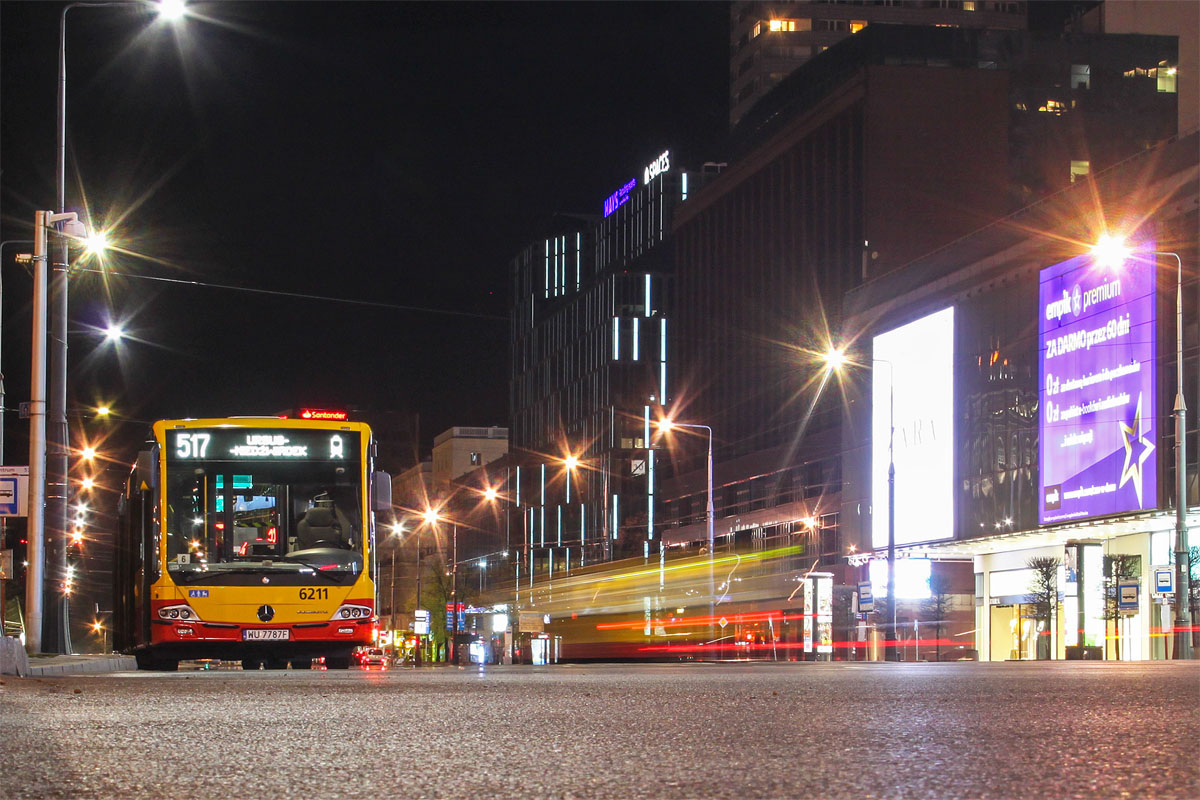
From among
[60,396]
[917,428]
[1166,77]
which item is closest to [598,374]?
[1166,77]

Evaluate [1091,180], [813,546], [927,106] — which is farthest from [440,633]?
[1091,180]

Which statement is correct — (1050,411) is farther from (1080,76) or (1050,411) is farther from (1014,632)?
(1080,76)

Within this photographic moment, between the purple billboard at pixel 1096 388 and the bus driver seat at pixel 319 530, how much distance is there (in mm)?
34081

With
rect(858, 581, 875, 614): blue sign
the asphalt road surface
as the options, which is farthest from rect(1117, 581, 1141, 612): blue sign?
the asphalt road surface

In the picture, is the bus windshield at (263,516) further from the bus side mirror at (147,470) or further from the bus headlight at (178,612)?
the bus headlight at (178,612)

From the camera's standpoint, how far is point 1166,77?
9038cm

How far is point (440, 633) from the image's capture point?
10538cm

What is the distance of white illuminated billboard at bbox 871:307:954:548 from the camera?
6512cm

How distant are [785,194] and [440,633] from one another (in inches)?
1410

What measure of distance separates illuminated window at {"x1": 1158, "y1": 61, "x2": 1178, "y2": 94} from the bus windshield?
7772 cm

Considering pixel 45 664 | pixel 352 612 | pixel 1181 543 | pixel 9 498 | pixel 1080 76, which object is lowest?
pixel 45 664

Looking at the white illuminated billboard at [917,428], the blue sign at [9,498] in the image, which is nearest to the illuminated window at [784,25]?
the white illuminated billboard at [917,428]

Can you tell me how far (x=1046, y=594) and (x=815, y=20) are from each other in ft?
305

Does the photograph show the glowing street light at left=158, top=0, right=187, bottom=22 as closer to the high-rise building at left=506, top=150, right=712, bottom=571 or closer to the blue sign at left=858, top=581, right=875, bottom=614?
the blue sign at left=858, top=581, right=875, bottom=614
